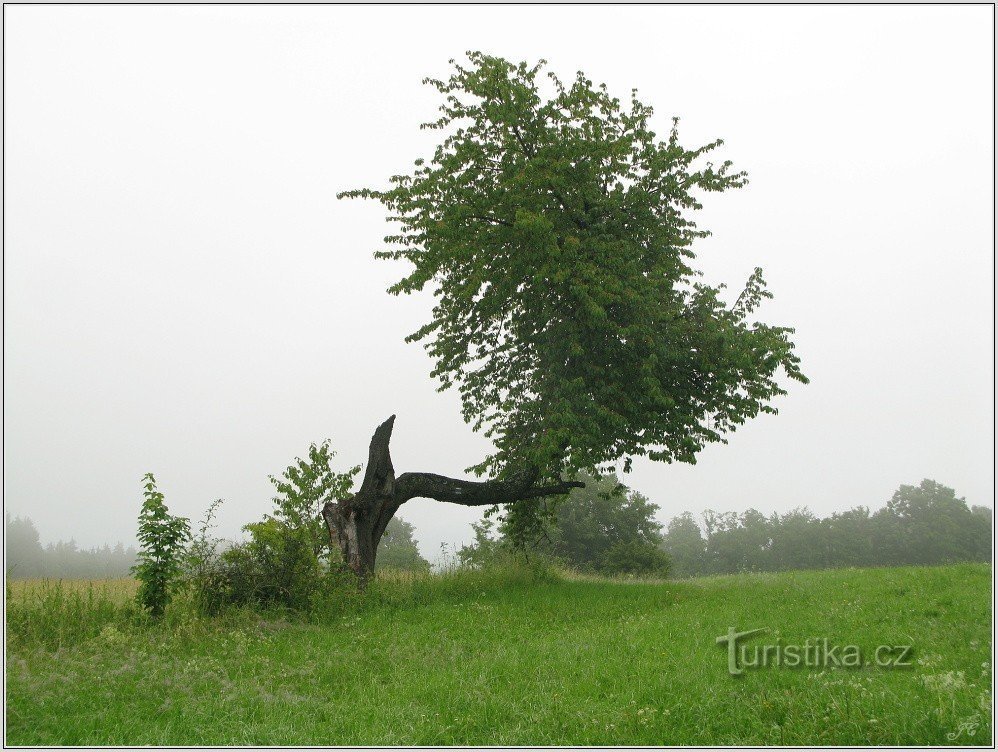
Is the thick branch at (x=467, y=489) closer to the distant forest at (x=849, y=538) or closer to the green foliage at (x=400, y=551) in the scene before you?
the green foliage at (x=400, y=551)

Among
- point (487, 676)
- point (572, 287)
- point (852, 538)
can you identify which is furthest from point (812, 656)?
point (852, 538)

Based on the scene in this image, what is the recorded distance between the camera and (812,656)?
7930 millimetres

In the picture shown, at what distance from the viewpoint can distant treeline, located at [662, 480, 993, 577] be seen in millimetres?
79312

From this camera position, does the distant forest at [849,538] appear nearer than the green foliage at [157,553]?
No

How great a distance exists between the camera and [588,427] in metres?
14.0

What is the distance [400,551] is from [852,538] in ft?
212

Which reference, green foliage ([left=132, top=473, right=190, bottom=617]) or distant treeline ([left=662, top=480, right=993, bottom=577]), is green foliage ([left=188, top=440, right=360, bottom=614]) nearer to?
green foliage ([left=132, top=473, right=190, bottom=617])

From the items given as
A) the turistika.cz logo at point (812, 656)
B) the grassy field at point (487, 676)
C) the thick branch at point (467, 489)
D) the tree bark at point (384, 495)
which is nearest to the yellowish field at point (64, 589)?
the grassy field at point (487, 676)

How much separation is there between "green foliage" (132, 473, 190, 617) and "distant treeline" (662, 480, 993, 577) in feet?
237

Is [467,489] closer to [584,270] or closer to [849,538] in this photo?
[584,270]

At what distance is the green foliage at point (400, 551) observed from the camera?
17.4 m

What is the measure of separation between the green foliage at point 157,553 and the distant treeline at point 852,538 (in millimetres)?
72265

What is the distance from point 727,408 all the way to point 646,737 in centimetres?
1186

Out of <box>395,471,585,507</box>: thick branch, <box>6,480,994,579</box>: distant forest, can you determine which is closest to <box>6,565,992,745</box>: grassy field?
<box>395,471,585,507</box>: thick branch
